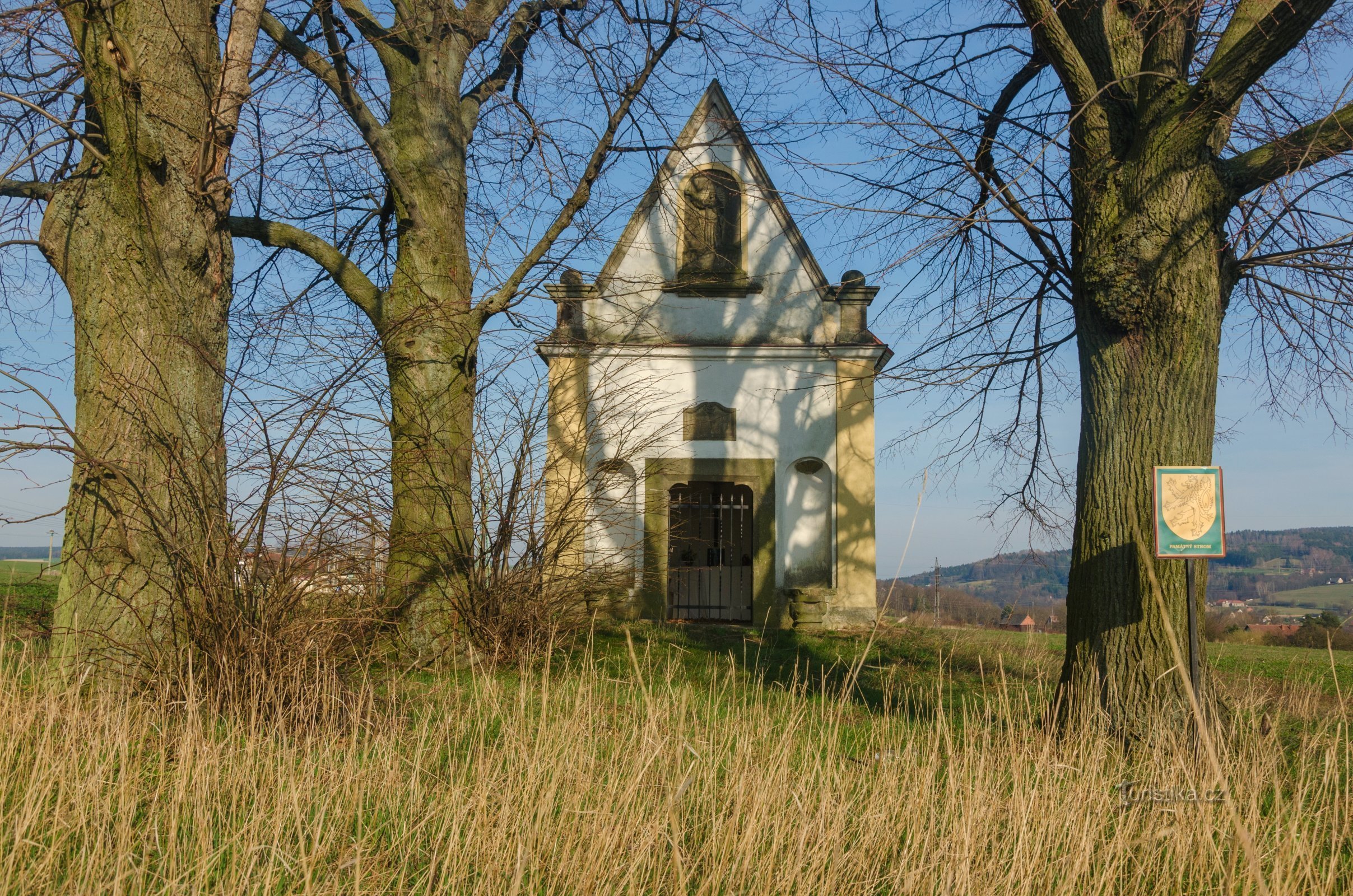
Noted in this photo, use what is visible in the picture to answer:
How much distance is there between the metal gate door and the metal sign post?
10142 millimetres

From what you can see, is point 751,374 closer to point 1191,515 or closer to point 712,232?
point 712,232

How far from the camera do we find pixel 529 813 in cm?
377

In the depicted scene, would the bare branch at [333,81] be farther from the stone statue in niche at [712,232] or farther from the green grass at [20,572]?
the stone statue in niche at [712,232]

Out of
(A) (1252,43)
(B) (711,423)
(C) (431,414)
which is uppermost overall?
(A) (1252,43)

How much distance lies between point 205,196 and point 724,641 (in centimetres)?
749

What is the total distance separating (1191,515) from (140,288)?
640 cm

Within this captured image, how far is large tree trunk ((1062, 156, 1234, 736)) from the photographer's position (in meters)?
6.38

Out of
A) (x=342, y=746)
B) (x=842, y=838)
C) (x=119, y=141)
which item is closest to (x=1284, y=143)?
(x=842, y=838)

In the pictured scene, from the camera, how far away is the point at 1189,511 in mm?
5605

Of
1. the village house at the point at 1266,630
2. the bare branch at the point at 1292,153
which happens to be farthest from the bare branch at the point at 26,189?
the village house at the point at 1266,630

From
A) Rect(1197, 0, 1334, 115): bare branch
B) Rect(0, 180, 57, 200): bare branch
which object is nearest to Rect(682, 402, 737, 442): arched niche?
Rect(0, 180, 57, 200): bare branch

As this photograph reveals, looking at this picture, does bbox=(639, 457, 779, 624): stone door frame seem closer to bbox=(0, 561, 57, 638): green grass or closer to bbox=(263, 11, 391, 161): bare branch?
bbox=(263, 11, 391, 161): bare branch

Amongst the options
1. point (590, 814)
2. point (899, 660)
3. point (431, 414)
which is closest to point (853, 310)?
point (899, 660)

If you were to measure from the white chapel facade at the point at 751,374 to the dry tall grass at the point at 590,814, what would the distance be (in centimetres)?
913
